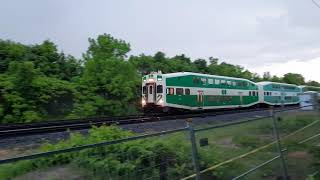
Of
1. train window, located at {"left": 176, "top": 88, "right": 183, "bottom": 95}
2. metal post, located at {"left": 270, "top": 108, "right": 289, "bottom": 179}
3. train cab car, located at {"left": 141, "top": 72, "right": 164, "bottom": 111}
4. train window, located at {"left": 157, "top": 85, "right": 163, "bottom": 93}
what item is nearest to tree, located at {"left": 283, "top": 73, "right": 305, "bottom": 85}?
train cab car, located at {"left": 141, "top": 72, "right": 164, "bottom": 111}

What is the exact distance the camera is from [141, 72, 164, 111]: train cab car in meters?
32.8

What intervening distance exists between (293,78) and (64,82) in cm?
7916

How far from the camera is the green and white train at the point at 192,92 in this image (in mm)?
32875

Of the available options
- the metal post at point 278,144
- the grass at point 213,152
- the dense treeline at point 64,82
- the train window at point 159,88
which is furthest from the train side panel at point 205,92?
the metal post at point 278,144

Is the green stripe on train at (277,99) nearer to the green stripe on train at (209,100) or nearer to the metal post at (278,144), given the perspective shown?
the green stripe on train at (209,100)

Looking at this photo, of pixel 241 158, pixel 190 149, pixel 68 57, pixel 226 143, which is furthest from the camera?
pixel 68 57

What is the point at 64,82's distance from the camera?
35.8 metres

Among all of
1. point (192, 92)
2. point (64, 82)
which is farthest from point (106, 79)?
point (192, 92)

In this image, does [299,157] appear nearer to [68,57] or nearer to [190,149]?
[190,149]

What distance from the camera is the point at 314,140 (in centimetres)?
1137

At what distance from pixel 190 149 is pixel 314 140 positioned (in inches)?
239

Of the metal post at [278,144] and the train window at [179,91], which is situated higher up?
the train window at [179,91]

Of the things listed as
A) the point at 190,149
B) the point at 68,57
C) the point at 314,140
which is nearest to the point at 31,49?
the point at 68,57

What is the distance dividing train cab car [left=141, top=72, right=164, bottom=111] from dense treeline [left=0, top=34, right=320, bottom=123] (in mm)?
2109
